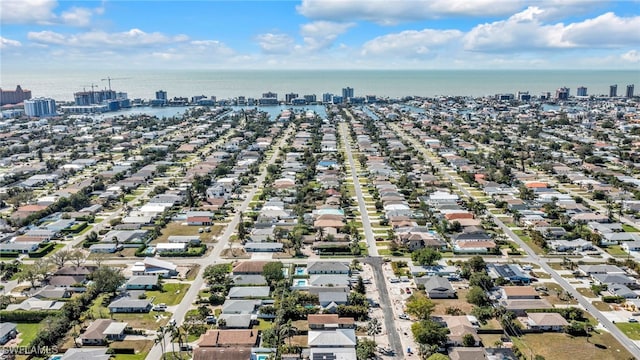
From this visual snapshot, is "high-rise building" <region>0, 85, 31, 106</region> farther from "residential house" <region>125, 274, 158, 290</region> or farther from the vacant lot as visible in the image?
the vacant lot

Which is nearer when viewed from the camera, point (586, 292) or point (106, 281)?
point (106, 281)

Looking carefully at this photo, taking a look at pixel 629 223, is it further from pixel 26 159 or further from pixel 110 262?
pixel 26 159

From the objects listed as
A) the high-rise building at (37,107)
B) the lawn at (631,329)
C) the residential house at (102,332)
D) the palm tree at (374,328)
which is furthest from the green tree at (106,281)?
the high-rise building at (37,107)

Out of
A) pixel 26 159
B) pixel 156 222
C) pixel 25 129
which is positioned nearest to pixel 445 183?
pixel 156 222

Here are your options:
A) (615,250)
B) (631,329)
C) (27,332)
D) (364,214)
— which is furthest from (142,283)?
(615,250)

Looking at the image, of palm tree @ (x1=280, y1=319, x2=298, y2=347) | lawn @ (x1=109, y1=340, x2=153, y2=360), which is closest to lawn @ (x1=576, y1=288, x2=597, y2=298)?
palm tree @ (x1=280, y1=319, x2=298, y2=347)

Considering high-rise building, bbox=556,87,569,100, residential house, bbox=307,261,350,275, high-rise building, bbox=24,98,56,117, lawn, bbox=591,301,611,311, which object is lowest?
lawn, bbox=591,301,611,311

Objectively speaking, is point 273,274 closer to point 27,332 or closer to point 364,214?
point 27,332
